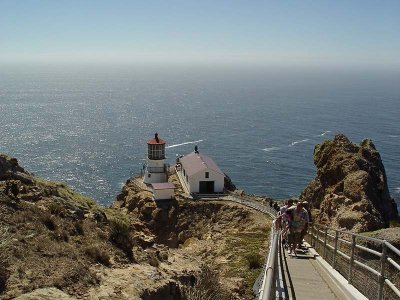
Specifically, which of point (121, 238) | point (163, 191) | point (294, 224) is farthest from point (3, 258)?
point (163, 191)

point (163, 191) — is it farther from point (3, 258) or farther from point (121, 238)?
point (3, 258)

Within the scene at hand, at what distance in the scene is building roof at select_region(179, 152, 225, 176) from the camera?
47531mm

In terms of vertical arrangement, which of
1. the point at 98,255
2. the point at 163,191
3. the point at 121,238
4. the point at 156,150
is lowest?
the point at 163,191

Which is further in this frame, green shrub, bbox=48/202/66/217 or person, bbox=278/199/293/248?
green shrub, bbox=48/202/66/217

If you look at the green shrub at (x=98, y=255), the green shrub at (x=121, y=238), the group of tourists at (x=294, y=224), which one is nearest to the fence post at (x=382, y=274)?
the group of tourists at (x=294, y=224)

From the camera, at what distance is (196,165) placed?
49219 mm

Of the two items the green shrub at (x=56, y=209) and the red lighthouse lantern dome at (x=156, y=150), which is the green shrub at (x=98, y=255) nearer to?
the green shrub at (x=56, y=209)

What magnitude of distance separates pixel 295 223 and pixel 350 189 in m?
18.7

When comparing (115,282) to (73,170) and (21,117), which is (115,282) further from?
(21,117)

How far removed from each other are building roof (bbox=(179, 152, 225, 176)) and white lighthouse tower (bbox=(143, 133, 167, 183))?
9.15 feet

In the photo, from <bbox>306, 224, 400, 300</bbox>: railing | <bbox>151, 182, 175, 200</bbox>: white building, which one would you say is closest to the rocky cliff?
<bbox>306, 224, 400, 300</bbox>: railing

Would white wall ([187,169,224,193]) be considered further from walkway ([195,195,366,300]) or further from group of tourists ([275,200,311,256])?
walkway ([195,195,366,300])

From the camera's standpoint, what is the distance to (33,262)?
490 inches

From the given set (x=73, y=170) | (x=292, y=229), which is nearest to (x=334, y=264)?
(x=292, y=229)
